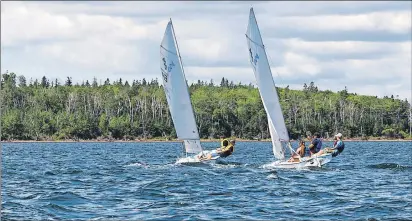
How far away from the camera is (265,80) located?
56281 millimetres

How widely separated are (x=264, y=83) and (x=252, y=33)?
9.99ft

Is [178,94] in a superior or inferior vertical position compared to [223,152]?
superior

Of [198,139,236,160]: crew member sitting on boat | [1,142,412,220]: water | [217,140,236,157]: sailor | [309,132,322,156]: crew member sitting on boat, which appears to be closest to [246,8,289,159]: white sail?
[309,132,322,156]: crew member sitting on boat

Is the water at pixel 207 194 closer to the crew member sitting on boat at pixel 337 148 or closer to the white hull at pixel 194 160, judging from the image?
the crew member sitting on boat at pixel 337 148

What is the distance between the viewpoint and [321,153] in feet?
175

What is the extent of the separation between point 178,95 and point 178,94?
6 cm

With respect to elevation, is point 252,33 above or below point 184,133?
above

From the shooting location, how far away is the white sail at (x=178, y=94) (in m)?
58.8

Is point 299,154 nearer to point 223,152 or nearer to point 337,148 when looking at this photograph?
point 337,148

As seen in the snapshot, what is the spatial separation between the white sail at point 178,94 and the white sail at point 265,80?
520cm

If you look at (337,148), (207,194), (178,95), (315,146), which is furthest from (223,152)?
(207,194)

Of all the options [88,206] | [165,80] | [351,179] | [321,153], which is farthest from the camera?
[165,80]

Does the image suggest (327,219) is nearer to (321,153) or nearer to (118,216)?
(118,216)

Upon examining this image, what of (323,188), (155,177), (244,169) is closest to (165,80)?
(244,169)
